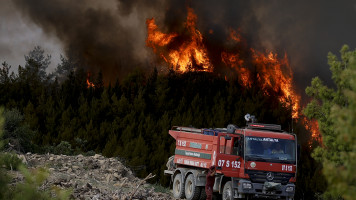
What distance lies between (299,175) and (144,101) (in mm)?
19269

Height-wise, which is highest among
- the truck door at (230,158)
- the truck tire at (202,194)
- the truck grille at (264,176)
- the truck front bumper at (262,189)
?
the truck door at (230,158)

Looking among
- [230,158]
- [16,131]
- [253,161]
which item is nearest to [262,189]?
[253,161]

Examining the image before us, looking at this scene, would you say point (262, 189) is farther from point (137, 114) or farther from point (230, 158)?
point (137, 114)

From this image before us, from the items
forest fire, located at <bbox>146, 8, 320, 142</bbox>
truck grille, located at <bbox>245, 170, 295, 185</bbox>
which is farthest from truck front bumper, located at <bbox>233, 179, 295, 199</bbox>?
forest fire, located at <bbox>146, 8, 320, 142</bbox>

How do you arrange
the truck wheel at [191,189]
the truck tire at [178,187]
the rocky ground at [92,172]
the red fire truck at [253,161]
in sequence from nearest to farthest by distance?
the red fire truck at [253,161] → the truck wheel at [191,189] → the rocky ground at [92,172] → the truck tire at [178,187]

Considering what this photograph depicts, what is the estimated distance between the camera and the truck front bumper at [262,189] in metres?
17.4

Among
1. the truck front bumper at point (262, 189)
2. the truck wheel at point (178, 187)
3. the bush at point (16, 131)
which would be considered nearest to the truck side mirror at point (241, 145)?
the truck front bumper at point (262, 189)

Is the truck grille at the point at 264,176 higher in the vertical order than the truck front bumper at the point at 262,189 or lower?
higher

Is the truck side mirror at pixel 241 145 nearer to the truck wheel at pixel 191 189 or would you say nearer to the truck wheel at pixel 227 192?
the truck wheel at pixel 227 192

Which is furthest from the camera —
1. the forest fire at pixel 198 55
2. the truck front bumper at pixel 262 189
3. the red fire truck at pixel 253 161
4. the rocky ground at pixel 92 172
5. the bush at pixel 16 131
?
the forest fire at pixel 198 55

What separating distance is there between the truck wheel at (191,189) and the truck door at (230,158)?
1998 millimetres

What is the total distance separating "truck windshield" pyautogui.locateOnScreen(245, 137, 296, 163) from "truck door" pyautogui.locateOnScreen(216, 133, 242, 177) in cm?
40

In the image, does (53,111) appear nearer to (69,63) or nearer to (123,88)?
(123,88)

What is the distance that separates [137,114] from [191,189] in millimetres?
31789
